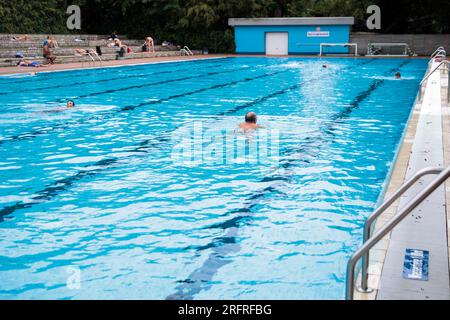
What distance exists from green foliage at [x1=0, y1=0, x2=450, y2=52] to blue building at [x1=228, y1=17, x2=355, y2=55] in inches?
47.8

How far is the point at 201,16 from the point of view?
1309 inches

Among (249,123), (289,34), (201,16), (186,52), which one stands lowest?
(249,123)

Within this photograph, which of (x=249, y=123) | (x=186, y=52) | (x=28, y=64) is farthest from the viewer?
(x=186, y=52)

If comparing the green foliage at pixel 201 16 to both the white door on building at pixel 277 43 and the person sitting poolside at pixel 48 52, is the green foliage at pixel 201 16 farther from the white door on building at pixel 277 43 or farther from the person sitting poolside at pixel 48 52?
the person sitting poolside at pixel 48 52

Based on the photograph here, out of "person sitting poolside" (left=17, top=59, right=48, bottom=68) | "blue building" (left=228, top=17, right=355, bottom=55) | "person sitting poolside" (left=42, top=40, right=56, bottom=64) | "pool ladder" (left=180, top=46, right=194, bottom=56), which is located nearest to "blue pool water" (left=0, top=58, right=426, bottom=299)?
"person sitting poolside" (left=17, top=59, right=48, bottom=68)

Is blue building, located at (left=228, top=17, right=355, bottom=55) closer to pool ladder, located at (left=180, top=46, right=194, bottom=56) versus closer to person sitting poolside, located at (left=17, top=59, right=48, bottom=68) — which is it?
pool ladder, located at (left=180, top=46, right=194, bottom=56)

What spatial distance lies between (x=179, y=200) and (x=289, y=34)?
95.1ft

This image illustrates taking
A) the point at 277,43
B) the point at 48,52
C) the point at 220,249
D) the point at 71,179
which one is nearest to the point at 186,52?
the point at 277,43

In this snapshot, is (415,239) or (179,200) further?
(179,200)

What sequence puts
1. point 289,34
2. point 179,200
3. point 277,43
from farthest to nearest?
point 277,43, point 289,34, point 179,200

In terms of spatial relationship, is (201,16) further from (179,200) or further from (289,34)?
(179,200)

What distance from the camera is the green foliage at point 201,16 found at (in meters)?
33.1

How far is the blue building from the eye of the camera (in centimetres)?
3147

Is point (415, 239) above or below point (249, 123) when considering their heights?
below
